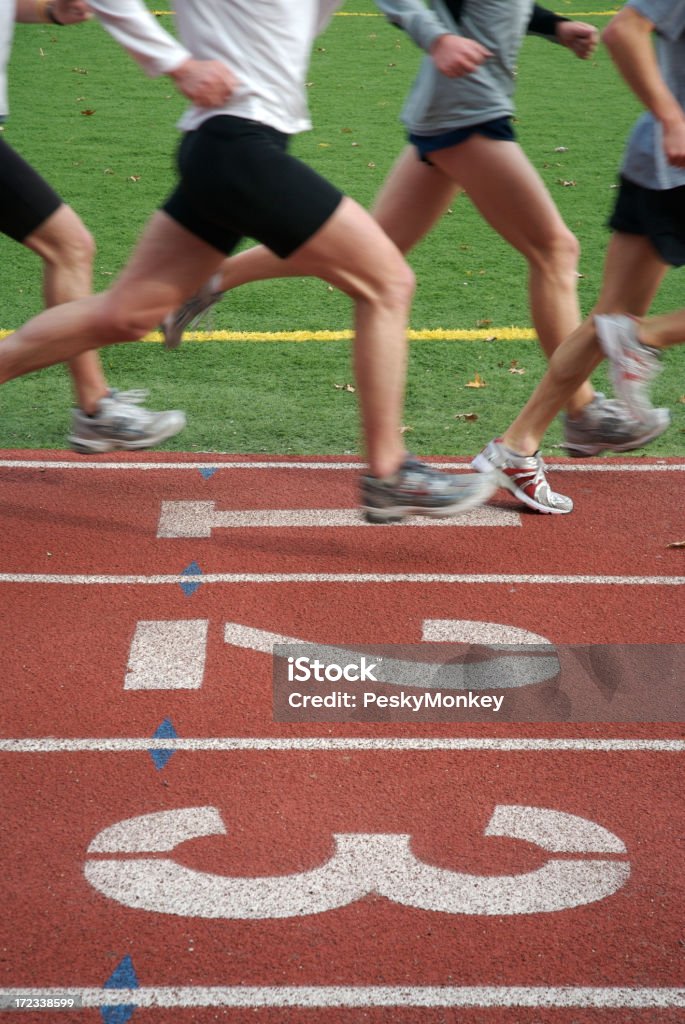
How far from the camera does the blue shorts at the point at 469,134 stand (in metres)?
4.68

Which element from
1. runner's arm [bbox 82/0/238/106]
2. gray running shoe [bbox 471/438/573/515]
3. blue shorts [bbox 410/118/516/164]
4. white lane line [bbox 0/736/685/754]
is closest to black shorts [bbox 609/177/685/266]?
blue shorts [bbox 410/118/516/164]

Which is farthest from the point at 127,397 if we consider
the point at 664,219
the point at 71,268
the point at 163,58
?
the point at 664,219

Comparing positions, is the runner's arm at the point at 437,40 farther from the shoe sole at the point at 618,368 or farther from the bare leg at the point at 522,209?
the shoe sole at the point at 618,368

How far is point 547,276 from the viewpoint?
4992mm

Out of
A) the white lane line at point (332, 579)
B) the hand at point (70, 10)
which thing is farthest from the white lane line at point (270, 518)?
the hand at point (70, 10)

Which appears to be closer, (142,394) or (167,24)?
(142,394)

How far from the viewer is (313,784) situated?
135 inches

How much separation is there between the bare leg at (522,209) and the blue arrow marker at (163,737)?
7.15 feet

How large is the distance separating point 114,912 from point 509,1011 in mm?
885

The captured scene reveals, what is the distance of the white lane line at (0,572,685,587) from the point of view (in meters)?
4.60

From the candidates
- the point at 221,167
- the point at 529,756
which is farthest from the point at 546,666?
the point at 221,167

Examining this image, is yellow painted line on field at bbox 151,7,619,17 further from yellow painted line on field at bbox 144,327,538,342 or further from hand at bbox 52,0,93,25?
hand at bbox 52,0,93,25

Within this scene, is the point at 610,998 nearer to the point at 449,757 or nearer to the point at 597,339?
the point at 449,757

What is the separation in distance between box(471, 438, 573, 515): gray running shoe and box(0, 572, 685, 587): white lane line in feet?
1.85
